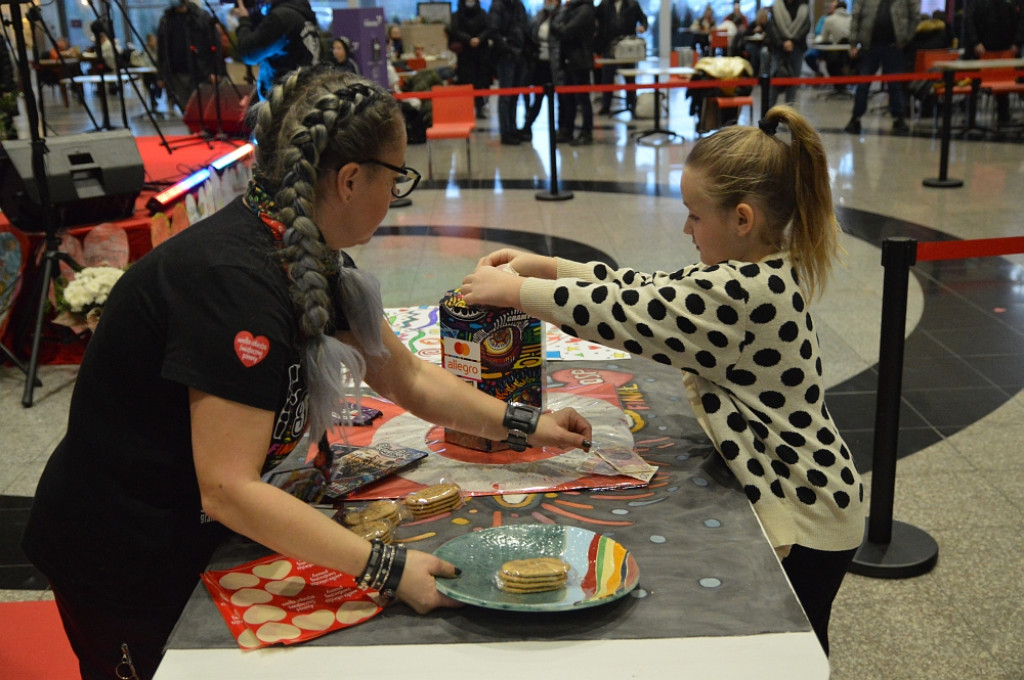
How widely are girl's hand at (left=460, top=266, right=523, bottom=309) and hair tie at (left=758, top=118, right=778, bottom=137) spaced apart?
465 millimetres

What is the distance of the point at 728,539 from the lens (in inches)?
53.4

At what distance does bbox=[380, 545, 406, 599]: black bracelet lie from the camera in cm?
119

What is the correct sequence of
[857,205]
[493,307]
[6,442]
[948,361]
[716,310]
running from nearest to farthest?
[716,310] → [493,307] → [6,442] → [948,361] → [857,205]

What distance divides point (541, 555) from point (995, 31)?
11.7m

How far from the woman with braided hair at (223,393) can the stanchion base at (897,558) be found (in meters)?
1.70

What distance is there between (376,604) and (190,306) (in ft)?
1.44

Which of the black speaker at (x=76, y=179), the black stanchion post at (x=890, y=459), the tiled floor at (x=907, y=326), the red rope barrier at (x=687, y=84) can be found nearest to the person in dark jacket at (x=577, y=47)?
the tiled floor at (x=907, y=326)

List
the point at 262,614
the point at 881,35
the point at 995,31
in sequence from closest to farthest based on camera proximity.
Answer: the point at 262,614
the point at 881,35
the point at 995,31

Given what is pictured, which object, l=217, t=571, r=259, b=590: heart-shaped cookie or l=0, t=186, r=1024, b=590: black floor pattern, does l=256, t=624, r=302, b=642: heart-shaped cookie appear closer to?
l=217, t=571, r=259, b=590: heart-shaped cookie

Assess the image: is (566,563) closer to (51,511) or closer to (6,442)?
(51,511)

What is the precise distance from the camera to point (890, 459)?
2.48m

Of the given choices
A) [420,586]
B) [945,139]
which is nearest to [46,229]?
[420,586]

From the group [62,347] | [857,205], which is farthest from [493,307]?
[857,205]

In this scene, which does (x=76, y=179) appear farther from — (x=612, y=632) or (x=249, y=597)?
(x=612, y=632)
